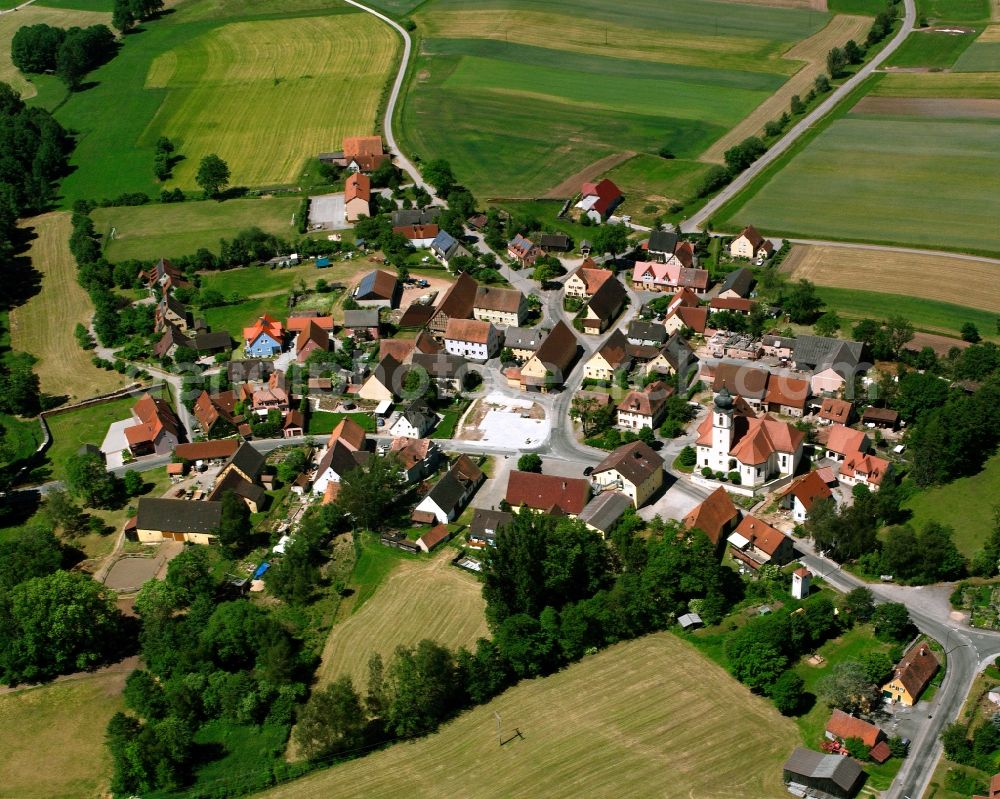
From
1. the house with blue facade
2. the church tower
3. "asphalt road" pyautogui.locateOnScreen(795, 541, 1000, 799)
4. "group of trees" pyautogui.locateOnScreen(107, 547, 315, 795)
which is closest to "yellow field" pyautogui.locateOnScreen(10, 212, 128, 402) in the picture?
the house with blue facade

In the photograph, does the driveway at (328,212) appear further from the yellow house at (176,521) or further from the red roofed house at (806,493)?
the red roofed house at (806,493)

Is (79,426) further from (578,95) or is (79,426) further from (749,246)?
(578,95)

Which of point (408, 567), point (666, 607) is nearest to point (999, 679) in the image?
point (666, 607)

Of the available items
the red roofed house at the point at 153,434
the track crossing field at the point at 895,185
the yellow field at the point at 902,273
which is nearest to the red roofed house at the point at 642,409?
the yellow field at the point at 902,273

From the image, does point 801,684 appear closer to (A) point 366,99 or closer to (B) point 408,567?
(B) point 408,567

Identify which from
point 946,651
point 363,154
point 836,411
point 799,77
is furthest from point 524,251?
point 799,77

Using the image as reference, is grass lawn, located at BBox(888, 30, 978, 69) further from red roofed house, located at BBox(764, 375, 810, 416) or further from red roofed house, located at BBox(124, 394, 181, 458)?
red roofed house, located at BBox(124, 394, 181, 458)
